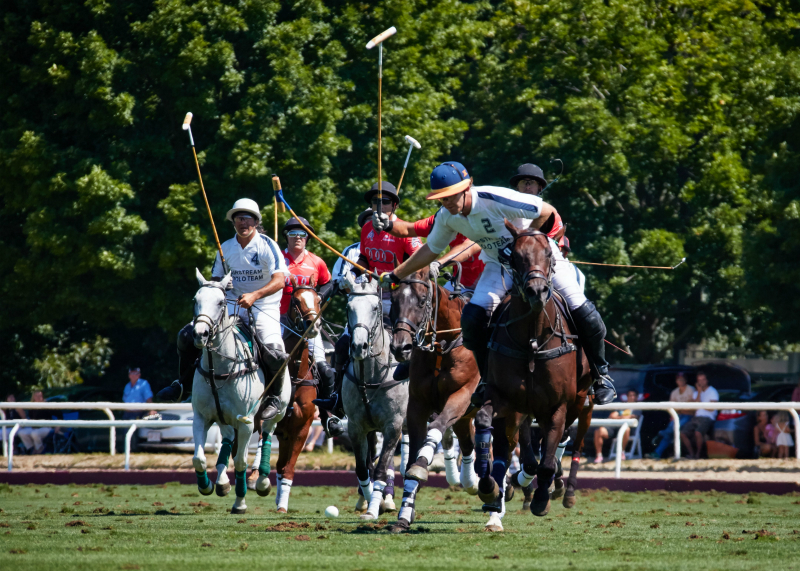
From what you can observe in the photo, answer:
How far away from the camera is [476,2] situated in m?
27.1

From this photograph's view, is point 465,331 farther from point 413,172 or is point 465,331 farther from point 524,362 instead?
point 413,172

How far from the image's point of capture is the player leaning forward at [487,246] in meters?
8.89

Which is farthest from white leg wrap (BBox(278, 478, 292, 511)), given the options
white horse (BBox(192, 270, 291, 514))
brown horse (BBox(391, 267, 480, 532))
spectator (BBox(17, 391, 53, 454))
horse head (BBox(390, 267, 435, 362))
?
spectator (BBox(17, 391, 53, 454))

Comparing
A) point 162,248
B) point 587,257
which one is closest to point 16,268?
point 162,248

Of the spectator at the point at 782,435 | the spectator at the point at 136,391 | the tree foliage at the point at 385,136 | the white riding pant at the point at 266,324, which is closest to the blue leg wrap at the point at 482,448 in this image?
the white riding pant at the point at 266,324

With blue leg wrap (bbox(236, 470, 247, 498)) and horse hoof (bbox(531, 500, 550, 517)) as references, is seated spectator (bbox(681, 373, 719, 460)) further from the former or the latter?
horse hoof (bbox(531, 500, 550, 517))

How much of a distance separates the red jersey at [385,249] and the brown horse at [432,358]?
1223 mm

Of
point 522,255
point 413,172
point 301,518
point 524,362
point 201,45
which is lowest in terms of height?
point 301,518

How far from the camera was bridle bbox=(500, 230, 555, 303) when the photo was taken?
27.1ft

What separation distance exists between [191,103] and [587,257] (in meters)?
9.12

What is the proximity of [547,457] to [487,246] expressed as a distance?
1769mm

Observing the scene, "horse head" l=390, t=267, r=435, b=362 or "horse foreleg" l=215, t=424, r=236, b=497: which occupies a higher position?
"horse head" l=390, t=267, r=435, b=362

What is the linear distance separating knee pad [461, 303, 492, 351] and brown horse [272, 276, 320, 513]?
3.26 metres

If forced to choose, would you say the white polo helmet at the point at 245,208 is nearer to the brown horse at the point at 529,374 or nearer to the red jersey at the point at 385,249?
the red jersey at the point at 385,249
